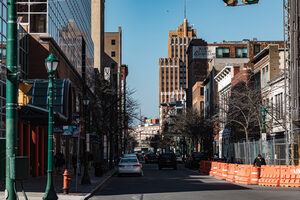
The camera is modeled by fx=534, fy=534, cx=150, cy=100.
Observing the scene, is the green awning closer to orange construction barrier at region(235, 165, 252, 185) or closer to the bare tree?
A: orange construction barrier at region(235, 165, 252, 185)

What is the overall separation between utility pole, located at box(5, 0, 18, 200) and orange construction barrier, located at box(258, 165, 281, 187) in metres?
19.9

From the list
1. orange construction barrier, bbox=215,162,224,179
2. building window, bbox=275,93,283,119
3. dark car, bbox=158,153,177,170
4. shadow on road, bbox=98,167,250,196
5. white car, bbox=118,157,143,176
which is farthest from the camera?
dark car, bbox=158,153,177,170

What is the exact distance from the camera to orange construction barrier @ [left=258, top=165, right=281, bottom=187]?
91.7 feet

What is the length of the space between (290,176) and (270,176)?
1.10 m

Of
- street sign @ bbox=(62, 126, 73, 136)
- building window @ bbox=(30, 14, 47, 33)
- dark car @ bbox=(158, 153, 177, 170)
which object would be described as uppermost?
building window @ bbox=(30, 14, 47, 33)

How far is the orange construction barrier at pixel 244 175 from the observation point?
29.7 m

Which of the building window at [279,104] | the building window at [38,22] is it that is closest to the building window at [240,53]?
the building window at [279,104]

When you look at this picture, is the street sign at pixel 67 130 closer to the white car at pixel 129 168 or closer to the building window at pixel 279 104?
the white car at pixel 129 168

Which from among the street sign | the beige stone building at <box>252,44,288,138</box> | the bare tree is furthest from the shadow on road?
the bare tree

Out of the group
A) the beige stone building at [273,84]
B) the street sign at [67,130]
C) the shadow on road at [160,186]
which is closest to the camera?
the shadow on road at [160,186]

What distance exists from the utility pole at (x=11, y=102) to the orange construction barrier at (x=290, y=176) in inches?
777

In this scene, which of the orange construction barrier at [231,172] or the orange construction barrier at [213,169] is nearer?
the orange construction barrier at [231,172]

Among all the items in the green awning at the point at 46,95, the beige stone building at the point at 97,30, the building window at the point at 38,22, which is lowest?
the green awning at the point at 46,95

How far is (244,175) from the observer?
3008cm
